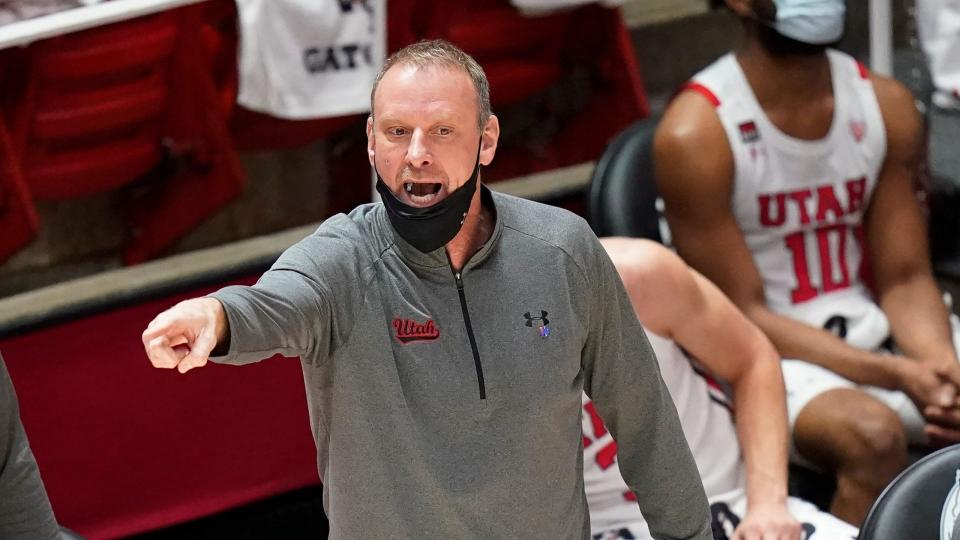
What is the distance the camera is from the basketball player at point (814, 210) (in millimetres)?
2904

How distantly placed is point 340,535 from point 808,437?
1.23m

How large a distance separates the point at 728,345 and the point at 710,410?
12 centimetres

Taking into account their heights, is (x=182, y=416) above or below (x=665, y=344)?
below

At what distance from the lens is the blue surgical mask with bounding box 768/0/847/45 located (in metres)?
2.97

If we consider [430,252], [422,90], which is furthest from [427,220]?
[422,90]

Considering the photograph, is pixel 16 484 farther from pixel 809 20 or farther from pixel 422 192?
pixel 809 20

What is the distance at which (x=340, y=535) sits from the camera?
1.79 metres

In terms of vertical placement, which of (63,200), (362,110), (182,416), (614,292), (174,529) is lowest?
(174,529)

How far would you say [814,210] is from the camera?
3.07 metres

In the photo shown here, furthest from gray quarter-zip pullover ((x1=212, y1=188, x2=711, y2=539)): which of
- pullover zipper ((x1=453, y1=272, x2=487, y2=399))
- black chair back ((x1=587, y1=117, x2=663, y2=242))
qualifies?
black chair back ((x1=587, y1=117, x2=663, y2=242))

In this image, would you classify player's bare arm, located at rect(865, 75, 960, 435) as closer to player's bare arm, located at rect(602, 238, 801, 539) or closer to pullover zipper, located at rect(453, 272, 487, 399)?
player's bare arm, located at rect(602, 238, 801, 539)

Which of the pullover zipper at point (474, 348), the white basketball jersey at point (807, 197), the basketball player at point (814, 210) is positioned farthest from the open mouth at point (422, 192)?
the white basketball jersey at point (807, 197)

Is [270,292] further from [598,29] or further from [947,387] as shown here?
[598,29]

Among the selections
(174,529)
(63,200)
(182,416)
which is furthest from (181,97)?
(174,529)
